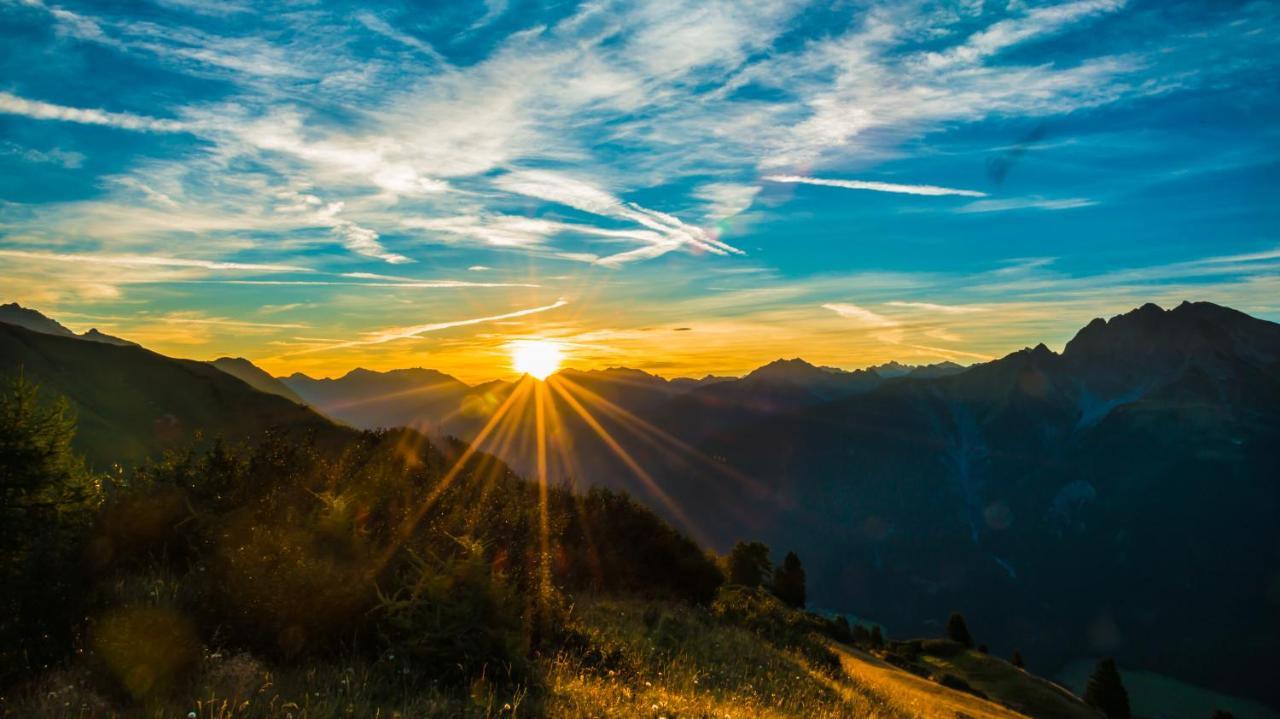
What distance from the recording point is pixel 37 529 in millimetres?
8328

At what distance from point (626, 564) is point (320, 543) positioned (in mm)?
24222

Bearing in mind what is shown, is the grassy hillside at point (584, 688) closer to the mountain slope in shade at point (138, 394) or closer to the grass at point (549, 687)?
the grass at point (549, 687)

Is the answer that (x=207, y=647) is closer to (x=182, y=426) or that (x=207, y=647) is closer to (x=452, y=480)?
(x=452, y=480)

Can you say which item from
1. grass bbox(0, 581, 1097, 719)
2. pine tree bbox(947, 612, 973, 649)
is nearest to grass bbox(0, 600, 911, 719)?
grass bbox(0, 581, 1097, 719)

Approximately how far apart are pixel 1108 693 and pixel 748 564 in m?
44.2

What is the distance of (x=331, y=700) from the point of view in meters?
6.30

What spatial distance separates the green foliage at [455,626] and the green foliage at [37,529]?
10.4 feet

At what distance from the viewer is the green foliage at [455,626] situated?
7.65 m

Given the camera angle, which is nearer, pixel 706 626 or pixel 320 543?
pixel 320 543

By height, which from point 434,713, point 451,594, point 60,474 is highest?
point 60,474

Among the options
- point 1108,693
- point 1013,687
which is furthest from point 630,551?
point 1108,693

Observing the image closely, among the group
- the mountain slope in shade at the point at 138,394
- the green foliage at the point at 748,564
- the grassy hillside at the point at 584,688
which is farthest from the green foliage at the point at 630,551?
the mountain slope in shade at the point at 138,394

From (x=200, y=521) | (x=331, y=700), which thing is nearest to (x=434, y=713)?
(x=331, y=700)

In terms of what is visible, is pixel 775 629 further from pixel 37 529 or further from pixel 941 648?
pixel 941 648
